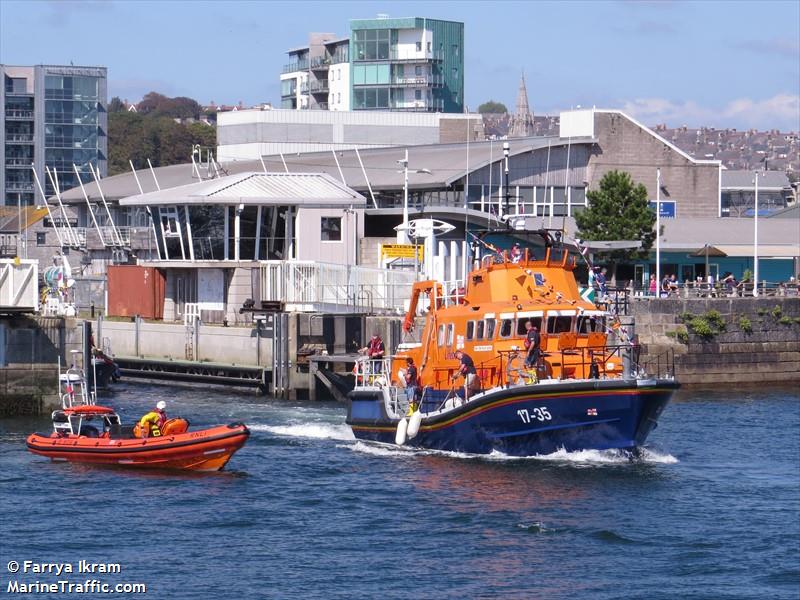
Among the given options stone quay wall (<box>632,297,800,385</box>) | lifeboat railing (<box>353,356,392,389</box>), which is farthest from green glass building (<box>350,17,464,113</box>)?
lifeboat railing (<box>353,356,392,389</box>)

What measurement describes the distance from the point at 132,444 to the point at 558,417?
974 cm

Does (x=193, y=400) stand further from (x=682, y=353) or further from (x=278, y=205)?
(x=682, y=353)

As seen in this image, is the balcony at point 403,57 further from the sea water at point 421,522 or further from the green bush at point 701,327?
the sea water at point 421,522

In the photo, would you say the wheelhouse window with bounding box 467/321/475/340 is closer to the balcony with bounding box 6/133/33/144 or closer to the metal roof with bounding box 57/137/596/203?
the metal roof with bounding box 57/137/596/203

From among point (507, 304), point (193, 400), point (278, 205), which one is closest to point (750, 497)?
point (507, 304)

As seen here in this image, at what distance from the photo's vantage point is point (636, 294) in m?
63.1

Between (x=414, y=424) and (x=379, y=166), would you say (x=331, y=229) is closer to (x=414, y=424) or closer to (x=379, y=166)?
(x=379, y=166)

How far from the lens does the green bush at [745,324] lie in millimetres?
58250

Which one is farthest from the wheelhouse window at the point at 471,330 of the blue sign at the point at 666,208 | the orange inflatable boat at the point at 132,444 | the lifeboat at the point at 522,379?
the blue sign at the point at 666,208

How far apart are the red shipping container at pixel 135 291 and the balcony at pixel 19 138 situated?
63.2 meters

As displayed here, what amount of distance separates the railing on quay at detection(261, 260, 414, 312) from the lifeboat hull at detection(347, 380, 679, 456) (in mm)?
19210

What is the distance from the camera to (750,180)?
111188mm

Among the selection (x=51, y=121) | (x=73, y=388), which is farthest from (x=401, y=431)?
(x=51, y=121)

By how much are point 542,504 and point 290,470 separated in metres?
7.23
